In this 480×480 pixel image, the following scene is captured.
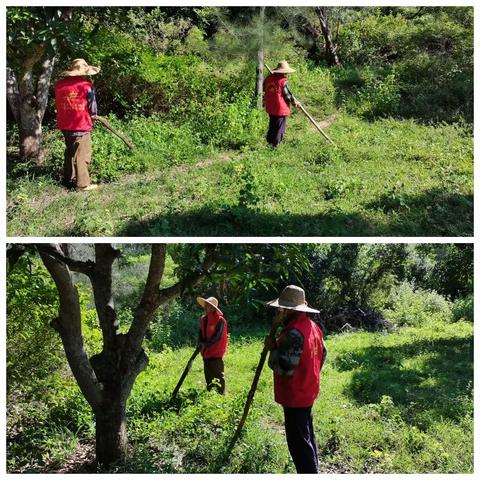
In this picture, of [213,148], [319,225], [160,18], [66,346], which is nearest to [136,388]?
[66,346]

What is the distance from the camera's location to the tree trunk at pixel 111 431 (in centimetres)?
601

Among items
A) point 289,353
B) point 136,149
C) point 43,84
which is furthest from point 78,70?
point 289,353

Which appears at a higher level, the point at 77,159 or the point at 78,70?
the point at 78,70

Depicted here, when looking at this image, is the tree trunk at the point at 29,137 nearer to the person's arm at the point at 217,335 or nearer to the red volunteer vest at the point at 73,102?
the red volunteer vest at the point at 73,102

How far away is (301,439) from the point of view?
5.36m

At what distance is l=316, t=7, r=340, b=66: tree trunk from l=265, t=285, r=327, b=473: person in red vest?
8699 mm

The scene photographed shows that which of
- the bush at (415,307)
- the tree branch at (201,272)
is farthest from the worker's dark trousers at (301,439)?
the bush at (415,307)

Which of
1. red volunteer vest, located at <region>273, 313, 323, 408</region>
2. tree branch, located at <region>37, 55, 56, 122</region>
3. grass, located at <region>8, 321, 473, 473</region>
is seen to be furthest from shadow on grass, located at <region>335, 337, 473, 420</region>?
tree branch, located at <region>37, 55, 56, 122</region>

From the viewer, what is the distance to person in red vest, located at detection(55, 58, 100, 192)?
24.7 ft

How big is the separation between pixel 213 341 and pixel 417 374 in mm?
2473

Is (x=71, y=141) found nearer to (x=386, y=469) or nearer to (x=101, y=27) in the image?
(x=101, y=27)

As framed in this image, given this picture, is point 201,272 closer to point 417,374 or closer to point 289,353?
point 289,353

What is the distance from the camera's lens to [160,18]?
1327 cm

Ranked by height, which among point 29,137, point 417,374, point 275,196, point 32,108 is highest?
point 32,108
